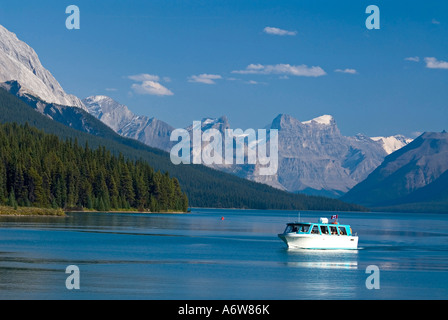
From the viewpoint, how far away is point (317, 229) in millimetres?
113625

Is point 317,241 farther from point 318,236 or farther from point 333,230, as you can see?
point 333,230

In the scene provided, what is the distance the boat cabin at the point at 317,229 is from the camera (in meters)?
112

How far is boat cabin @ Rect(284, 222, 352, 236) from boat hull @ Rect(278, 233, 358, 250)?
3.30 ft

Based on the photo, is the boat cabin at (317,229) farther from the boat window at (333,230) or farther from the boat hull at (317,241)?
the boat hull at (317,241)

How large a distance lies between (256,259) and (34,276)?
3601 cm

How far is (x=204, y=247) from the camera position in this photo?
379 feet

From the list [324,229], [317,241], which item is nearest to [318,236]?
[317,241]

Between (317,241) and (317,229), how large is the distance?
2.96 meters

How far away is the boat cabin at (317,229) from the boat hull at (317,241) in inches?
39.5

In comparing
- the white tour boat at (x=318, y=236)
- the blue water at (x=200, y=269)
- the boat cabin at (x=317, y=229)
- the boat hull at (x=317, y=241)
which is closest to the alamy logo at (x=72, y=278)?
the blue water at (x=200, y=269)

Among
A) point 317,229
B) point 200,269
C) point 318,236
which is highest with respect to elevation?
point 317,229
